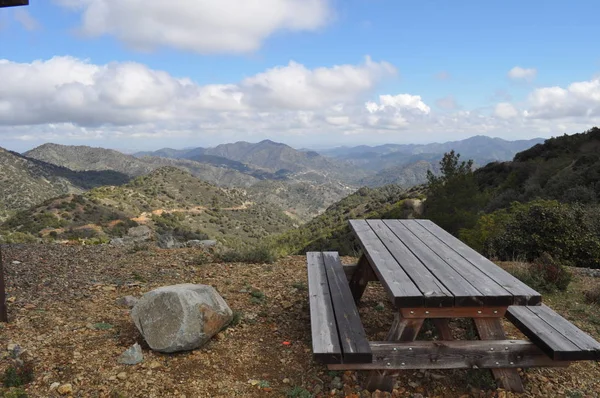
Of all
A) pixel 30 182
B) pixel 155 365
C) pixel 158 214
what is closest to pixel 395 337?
pixel 155 365

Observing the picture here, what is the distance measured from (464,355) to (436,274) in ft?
2.27

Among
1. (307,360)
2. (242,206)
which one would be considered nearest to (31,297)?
(307,360)

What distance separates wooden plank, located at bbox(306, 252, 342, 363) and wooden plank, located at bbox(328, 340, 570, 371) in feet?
1.21

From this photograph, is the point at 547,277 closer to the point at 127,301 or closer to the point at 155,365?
the point at 155,365

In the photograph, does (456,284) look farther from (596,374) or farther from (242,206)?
(242,206)

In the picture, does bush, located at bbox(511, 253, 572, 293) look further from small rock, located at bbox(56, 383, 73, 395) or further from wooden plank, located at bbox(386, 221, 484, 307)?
small rock, located at bbox(56, 383, 73, 395)

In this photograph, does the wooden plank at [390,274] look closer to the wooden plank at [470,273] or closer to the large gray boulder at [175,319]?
the wooden plank at [470,273]

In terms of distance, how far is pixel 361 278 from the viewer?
5.21 m

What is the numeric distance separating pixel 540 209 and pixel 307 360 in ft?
24.0

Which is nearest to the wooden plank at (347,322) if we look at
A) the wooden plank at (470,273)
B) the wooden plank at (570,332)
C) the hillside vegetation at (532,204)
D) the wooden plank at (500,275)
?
the wooden plank at (470,273)

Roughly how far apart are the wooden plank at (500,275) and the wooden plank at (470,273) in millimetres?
48

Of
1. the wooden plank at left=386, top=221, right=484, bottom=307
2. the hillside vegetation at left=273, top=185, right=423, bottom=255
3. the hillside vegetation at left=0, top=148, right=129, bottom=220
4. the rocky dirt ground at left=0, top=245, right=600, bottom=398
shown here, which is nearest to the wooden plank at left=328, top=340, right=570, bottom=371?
the rocky dirt ground at left=0, top=245, right=600, bottom=398

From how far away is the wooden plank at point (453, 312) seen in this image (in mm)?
3055

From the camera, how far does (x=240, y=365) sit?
3.66m
